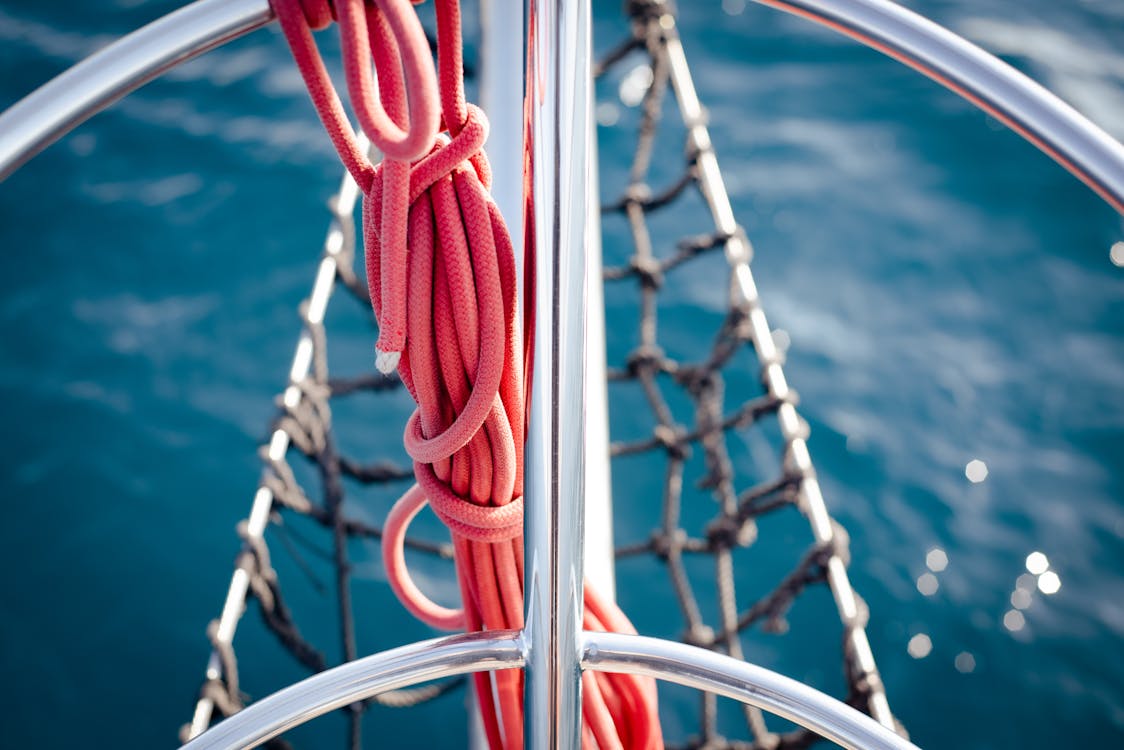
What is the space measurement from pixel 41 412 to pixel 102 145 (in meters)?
1.22

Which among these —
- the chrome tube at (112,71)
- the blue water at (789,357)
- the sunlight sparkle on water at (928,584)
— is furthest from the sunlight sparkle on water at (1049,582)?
the chrome tube at (112,71)

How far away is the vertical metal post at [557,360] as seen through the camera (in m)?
0.60

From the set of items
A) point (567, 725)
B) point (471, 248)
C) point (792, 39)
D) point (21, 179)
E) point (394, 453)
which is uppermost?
point (792, 39)

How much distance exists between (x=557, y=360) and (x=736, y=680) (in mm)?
301

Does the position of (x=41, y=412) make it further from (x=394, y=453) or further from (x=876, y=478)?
(x=876, y=478)

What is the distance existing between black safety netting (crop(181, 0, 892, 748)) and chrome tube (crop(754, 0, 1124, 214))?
96 cm

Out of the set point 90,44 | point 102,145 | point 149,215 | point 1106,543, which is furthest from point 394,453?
point 90,44

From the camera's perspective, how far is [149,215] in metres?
3.35

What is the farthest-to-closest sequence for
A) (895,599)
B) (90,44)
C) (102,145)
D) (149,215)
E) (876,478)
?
(90,44)
(102,145)
(149,215)
(876,478)
(895,599)

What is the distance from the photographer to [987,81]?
0.69 m

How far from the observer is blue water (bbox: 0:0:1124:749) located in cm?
255

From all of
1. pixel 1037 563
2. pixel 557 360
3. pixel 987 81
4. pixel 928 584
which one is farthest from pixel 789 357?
pixel 557 360

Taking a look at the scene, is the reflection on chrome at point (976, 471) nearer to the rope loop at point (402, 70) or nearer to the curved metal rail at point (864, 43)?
the curved metal rail at point (864, 43)

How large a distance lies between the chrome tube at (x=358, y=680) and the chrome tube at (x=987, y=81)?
0.54 m
